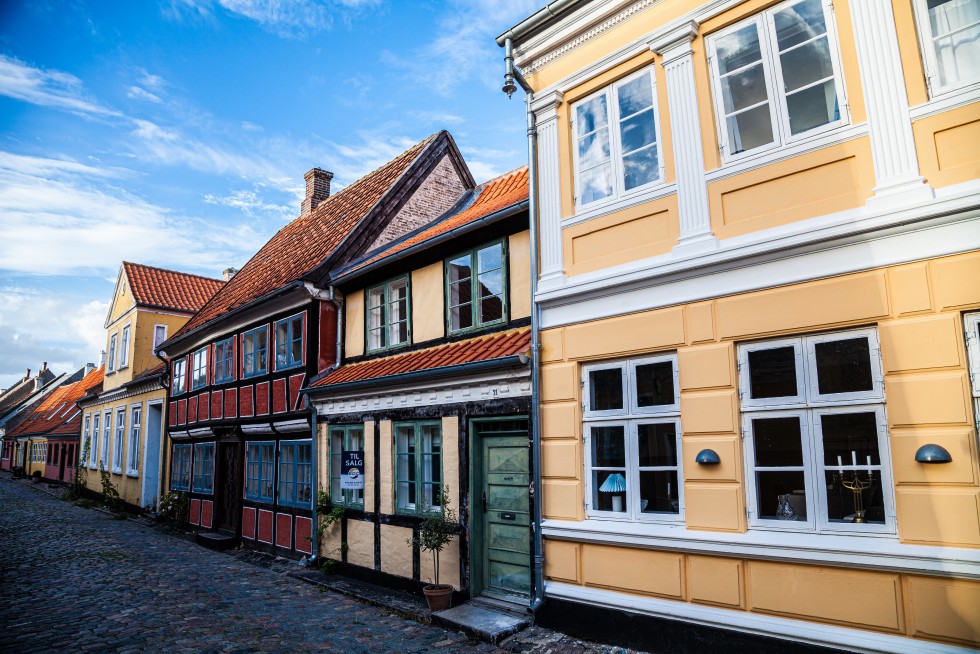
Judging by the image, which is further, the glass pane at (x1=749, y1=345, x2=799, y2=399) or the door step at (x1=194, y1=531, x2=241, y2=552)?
the door step at (x1=194, y1=531, x2=241, y2=552)

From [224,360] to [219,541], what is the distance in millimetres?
4409

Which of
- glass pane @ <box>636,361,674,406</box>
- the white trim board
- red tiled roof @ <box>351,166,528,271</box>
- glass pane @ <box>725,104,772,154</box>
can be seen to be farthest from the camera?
red tiled roof @ <box>351,166,528,271</box>

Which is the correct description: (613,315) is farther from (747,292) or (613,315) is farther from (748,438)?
(748,438)

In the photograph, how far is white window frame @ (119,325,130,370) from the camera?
77.8 ft

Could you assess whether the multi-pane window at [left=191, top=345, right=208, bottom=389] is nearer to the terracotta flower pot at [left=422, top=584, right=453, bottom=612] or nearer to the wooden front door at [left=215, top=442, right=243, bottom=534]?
the wooden front door at [left=215, top=442, right=243, bottom=534]

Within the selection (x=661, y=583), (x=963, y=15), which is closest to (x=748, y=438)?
(x=661, y=583)

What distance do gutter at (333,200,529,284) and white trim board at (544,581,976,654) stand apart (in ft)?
15.4

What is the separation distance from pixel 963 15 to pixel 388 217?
10607mm

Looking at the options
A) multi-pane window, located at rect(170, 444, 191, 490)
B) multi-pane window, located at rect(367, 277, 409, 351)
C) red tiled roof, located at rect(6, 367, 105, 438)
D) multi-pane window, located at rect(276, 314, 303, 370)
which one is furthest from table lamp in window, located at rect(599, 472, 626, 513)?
red tiled roof, located at rect(6, 367, 105, 438)

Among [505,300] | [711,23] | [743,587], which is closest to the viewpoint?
[743,587]

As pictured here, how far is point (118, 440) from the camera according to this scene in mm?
23750

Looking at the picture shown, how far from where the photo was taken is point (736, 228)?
5848 millimetres

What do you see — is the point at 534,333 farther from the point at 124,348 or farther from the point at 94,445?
the point at 94,445

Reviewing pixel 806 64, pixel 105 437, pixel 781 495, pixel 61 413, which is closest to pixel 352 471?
pixel 781 495
